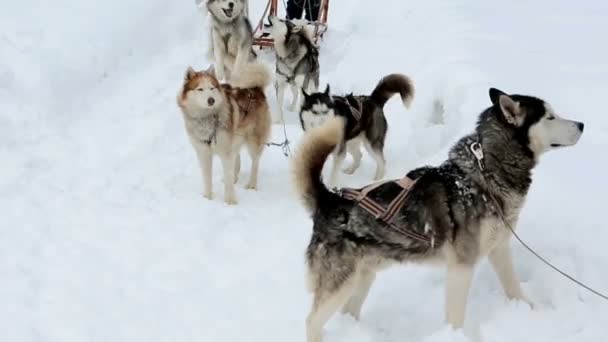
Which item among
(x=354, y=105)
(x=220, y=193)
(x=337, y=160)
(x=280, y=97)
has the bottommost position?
(x=220, y=193)

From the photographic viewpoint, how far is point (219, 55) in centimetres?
782

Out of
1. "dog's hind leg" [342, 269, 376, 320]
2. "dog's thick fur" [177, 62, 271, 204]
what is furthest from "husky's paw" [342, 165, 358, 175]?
"dog's hind leg" [342, 269, 376, 320]

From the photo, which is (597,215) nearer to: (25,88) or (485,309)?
(485,309)

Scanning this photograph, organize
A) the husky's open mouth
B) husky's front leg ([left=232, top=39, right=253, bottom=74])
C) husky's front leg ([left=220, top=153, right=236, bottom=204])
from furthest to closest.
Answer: husky's front leg ([left=232, top=39, right=253, bottom=74]) → the husky's open mouth → husky's front leg ([left=220, top=153, right=236, bottom=204])

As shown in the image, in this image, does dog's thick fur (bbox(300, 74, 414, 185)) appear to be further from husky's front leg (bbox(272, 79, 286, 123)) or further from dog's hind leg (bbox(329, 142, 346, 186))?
husky's front leg (bbox(272, 79, 286, 123))

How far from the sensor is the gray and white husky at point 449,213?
2646mm

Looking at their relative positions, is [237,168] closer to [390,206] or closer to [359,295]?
[359,295]

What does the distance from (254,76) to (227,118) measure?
0.60m

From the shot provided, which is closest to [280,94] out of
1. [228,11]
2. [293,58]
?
[293,58]

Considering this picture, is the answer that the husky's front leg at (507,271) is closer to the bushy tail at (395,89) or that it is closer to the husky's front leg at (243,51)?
the bushy tail at (395,89)

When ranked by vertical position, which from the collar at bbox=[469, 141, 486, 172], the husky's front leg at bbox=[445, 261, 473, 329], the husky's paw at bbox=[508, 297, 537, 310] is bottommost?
the husky's paw at bbox=[508, 297, 537, 310]

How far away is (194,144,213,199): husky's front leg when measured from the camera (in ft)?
16.2

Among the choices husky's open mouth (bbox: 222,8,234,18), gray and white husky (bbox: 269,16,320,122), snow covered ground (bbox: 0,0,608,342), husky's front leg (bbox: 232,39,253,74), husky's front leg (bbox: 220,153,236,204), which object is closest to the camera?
Answer: snow covered ground (bbox: 0,0,608,342)

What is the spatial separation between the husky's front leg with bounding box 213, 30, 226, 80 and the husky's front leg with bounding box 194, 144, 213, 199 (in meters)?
3.14
